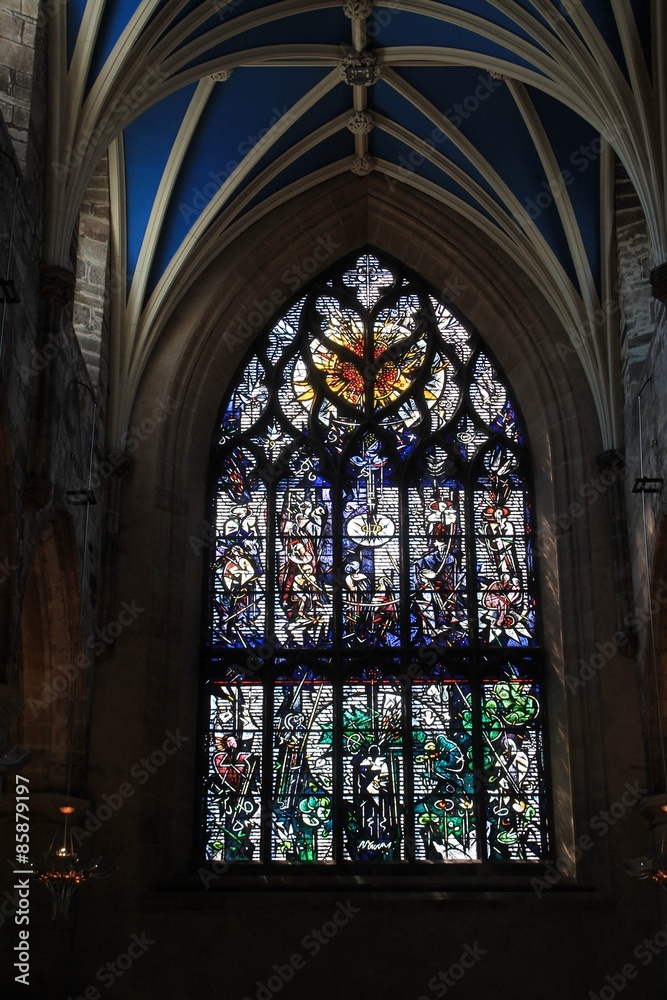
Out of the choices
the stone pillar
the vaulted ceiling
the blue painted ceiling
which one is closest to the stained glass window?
the vaulted ceiling

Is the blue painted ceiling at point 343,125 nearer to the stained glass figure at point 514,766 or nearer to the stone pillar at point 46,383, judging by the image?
the stone pillar at point 46,383

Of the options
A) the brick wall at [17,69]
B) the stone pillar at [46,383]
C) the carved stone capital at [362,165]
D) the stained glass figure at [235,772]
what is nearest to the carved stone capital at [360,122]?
the carved stone capital at [362,165]

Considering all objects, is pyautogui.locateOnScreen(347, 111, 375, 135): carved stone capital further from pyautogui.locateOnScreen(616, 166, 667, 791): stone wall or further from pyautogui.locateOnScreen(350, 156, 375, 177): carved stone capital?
pyautogui.locateOnScreen(616, 166, 667, 791): stone wall

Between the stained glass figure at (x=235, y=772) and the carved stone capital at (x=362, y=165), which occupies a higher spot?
the carved stone capital at (x=362, y=165)

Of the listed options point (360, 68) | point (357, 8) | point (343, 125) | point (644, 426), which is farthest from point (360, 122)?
point (644, 426)

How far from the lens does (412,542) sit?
57.4 ft

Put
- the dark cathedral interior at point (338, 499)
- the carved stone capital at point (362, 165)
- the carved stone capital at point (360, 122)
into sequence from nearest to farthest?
the dark cathedral interior at point (338, 499) < the carved stone capital at point (360, 122) < the carved stone capital at point (362, 165)

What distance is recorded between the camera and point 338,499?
17734 millimetres

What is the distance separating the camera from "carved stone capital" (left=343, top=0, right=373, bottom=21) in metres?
Answer: 15.6

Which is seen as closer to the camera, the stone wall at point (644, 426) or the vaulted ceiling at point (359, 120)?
the vaulted ceiling at point (359, 120)

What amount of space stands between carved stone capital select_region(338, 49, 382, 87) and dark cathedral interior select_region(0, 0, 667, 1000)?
0.19 feet

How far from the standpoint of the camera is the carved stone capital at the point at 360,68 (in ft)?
54.2

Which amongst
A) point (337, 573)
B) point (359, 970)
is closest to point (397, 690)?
point (337, 573)

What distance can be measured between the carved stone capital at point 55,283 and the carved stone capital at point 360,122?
5.73m
